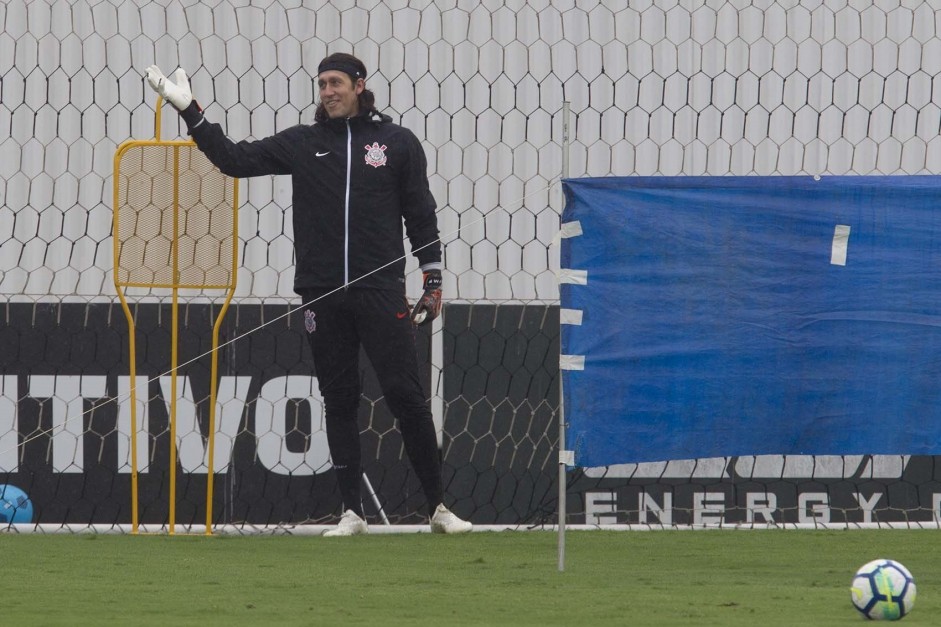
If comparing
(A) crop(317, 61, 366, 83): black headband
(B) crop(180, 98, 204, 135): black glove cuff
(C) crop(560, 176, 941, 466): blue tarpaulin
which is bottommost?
(C) crop(560, 176, 941, 466): blue tarpaulin

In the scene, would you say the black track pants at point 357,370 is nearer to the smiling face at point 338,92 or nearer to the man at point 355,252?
the man at point 355,252

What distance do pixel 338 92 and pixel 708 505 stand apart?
207 cm

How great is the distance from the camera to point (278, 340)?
5.69m

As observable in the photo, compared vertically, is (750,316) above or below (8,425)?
above

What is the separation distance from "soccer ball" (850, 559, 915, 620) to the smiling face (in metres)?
2.63

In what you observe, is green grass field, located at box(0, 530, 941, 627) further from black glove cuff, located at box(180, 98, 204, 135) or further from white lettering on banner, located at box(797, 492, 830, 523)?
black glove cuff, located at box(180, 98, 204, 135)

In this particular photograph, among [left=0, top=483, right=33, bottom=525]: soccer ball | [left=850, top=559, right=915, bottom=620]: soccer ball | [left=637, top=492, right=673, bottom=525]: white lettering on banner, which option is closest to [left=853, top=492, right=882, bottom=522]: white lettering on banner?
[left=637, top=492, right=673, bottom=525]: white lettering on banner

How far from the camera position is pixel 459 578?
4.04m

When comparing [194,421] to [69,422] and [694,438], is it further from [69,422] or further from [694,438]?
[694,438]

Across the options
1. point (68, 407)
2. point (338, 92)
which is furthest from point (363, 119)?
point (68, 407)

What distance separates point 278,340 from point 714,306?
1.93 meters

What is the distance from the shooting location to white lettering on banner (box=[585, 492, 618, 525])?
5.75m

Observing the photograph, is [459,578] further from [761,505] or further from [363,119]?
[761,505]

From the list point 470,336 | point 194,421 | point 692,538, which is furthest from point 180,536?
point 692,538
